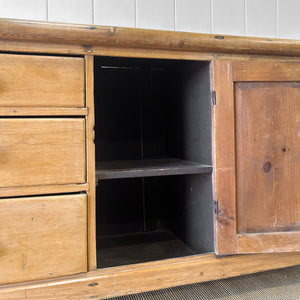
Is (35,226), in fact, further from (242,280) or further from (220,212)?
(242,280)

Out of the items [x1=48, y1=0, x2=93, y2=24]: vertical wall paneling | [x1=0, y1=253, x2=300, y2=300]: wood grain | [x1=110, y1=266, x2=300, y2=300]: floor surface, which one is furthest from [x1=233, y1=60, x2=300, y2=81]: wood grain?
[x1=48, y1=0, x2=93, y2=24]: vertical wall paneling

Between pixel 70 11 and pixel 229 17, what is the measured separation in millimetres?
763

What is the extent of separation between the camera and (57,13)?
1.19 meters

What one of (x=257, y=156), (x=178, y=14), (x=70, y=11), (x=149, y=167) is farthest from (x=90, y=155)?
(x=178, y=14)

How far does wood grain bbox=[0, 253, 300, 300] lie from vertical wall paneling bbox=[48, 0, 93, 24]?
3.38 feet

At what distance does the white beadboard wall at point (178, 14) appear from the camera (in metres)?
1.18

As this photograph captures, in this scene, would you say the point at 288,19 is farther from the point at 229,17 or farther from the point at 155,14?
the point at 155,14

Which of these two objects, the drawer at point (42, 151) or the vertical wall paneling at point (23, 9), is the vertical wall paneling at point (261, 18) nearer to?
the vertical wall paneling at point (23, 9)

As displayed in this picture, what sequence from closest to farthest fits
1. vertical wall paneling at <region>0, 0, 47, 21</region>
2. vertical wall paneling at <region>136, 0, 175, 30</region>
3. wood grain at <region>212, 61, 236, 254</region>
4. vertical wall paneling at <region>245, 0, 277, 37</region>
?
1. wood grain at <region>212, 61, 236, 254</region>
2. vertical wall paneling at <region>0, 0, 47, 21</region>
3. vertical wall paneling at <region>136, 0, 175, 30</region>
4. vertical wall paneling at <region>245, 0, 277, 37</region>

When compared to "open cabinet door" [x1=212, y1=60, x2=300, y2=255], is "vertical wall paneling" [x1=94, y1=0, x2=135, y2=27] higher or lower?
higher

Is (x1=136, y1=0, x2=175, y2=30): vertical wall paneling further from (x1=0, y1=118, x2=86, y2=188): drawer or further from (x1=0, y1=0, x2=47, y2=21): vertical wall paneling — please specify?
(x1=0, y1=118, x2=86, y2=188): drawer

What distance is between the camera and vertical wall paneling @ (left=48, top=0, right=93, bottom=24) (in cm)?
119

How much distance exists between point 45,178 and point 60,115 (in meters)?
0.16

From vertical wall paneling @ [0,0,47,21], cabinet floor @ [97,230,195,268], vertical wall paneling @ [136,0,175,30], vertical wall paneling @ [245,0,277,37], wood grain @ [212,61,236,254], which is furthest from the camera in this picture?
vertical wall paneling @ [245,0,277,37]
